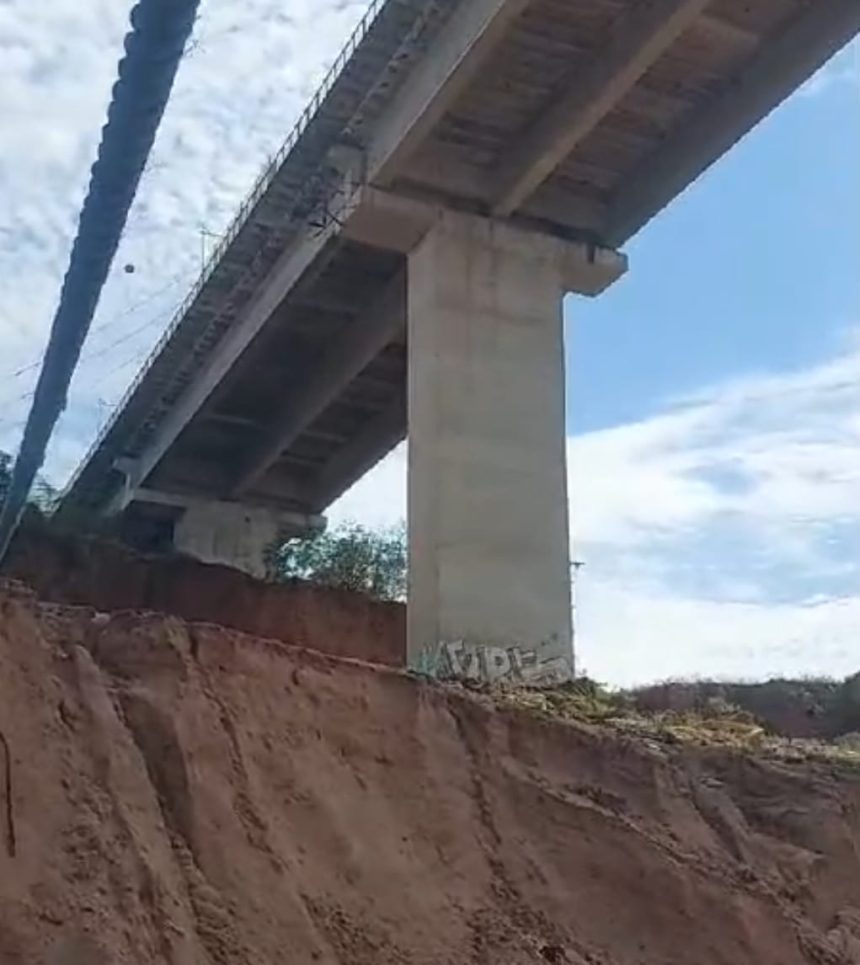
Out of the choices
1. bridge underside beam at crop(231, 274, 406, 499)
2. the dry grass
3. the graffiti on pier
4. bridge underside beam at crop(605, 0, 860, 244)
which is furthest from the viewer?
bridge underside beam at crop(231, 274, 406, 499)

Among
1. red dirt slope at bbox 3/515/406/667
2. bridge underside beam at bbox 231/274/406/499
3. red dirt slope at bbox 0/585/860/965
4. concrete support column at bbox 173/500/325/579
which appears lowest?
red dirt slope at bbox 0/585/860/965

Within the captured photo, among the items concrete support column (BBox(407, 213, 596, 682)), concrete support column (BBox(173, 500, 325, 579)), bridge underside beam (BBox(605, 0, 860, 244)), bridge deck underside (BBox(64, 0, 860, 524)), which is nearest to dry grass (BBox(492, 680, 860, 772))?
concrete support column (BBox(407, 213, 596, 682))

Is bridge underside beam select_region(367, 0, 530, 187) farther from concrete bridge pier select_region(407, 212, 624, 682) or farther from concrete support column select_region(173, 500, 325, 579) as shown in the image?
concrete support column select_region(173, 500, 325, 579)

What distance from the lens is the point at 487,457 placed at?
828 inches

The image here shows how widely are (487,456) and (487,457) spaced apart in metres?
0.02

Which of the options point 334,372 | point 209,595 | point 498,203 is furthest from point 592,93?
point 209,595

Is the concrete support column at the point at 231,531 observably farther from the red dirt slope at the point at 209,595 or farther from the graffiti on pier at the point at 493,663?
the graffiti on pier at the point at 493,663

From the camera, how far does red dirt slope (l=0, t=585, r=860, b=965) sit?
25.1 feet

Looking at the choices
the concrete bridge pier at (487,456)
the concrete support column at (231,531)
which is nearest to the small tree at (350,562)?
the concrete support column at (231,531)

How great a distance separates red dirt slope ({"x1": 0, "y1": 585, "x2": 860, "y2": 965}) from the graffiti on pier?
841 centimetres

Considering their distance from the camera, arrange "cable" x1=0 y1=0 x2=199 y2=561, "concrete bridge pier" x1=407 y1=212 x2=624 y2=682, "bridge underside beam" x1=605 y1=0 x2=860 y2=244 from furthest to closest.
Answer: "concrete bridge pier" x1=407 y1=212 x2=624 y2=682, "bridge underside beam" x1=605 y1=0 x2=860 y2=244, "cable" x1=0 y1=0 x2=199 y2=561

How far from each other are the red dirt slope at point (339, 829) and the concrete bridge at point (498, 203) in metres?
9.27

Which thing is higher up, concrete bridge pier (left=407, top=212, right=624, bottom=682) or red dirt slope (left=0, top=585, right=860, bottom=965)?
concrete bridge pier (left=407, top=212, right=624, bottom=682)

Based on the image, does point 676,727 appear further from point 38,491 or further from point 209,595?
point 38,491
